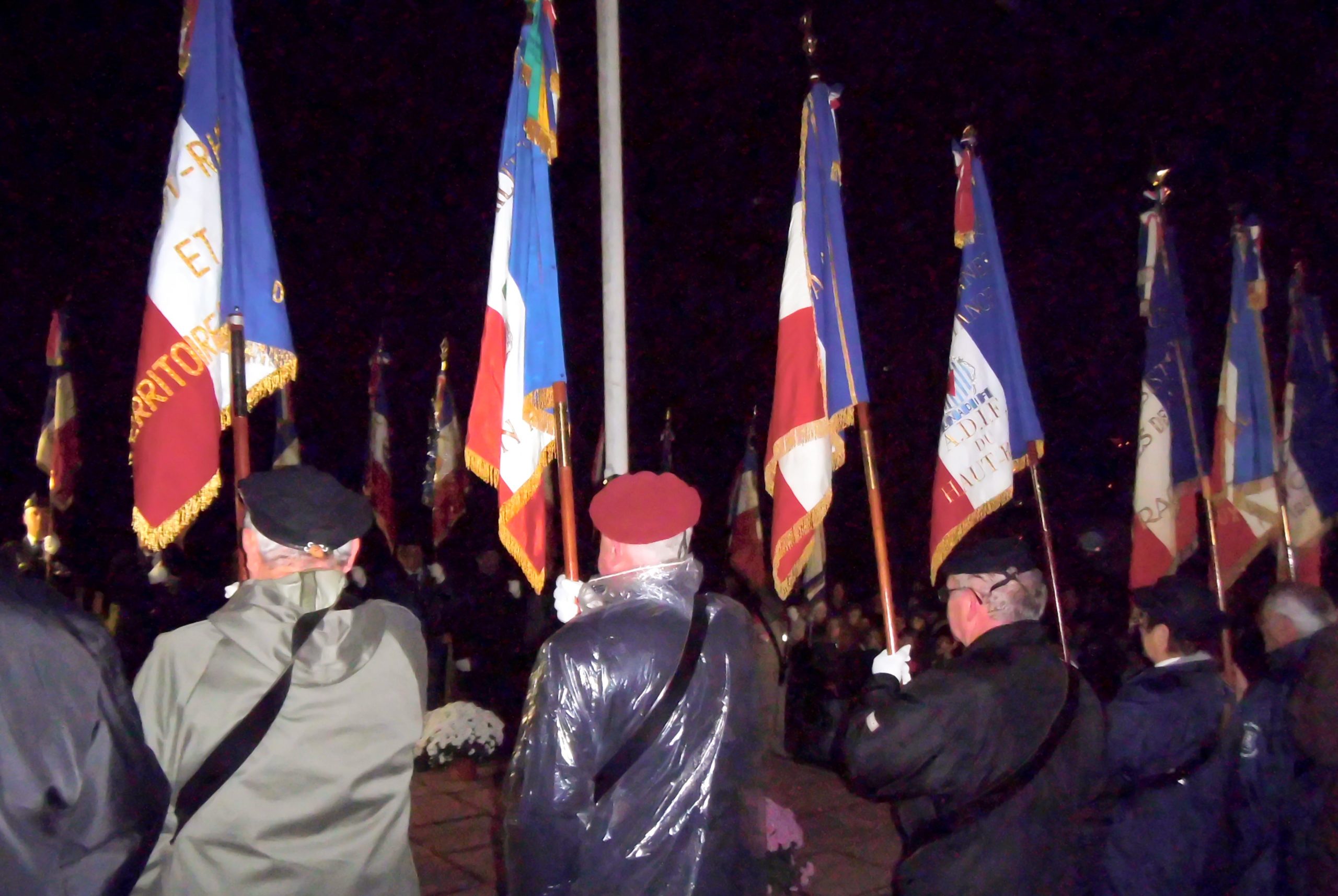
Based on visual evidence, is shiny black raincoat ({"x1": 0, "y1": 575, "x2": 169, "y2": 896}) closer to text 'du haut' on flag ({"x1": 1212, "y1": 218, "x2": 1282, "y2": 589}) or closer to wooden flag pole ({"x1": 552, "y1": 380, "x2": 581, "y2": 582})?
wooden flag pole ({"x1": 552, "y1": 380, "x2": 581, "y2": 582})

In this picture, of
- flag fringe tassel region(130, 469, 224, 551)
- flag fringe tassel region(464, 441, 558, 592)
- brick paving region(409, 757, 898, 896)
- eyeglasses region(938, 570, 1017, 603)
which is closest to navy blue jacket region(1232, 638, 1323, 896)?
eyeglasses region(938, 570, 1017, 603)

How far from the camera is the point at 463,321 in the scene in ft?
96.4

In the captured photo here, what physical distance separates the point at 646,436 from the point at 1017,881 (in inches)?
1129

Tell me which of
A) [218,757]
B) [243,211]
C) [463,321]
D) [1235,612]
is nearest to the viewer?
[218,757]

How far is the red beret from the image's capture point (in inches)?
97.9

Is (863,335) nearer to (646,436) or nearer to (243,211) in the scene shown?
(646,436)

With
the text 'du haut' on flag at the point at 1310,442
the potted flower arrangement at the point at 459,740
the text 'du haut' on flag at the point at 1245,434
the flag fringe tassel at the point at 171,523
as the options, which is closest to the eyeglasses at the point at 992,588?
the flag fringe tassel at the point at 171,523

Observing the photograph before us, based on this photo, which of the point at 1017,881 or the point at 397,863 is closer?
the point at 397,863

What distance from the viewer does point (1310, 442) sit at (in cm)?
723

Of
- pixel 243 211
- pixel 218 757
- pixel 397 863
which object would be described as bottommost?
pixel 397 863

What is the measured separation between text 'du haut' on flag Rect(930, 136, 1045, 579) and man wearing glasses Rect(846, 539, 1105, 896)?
1810 millimetres

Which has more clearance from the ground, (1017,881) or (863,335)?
(863,335)

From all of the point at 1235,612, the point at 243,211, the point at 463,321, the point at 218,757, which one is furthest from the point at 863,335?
the point at 218,757

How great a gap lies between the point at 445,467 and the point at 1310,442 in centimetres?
785
